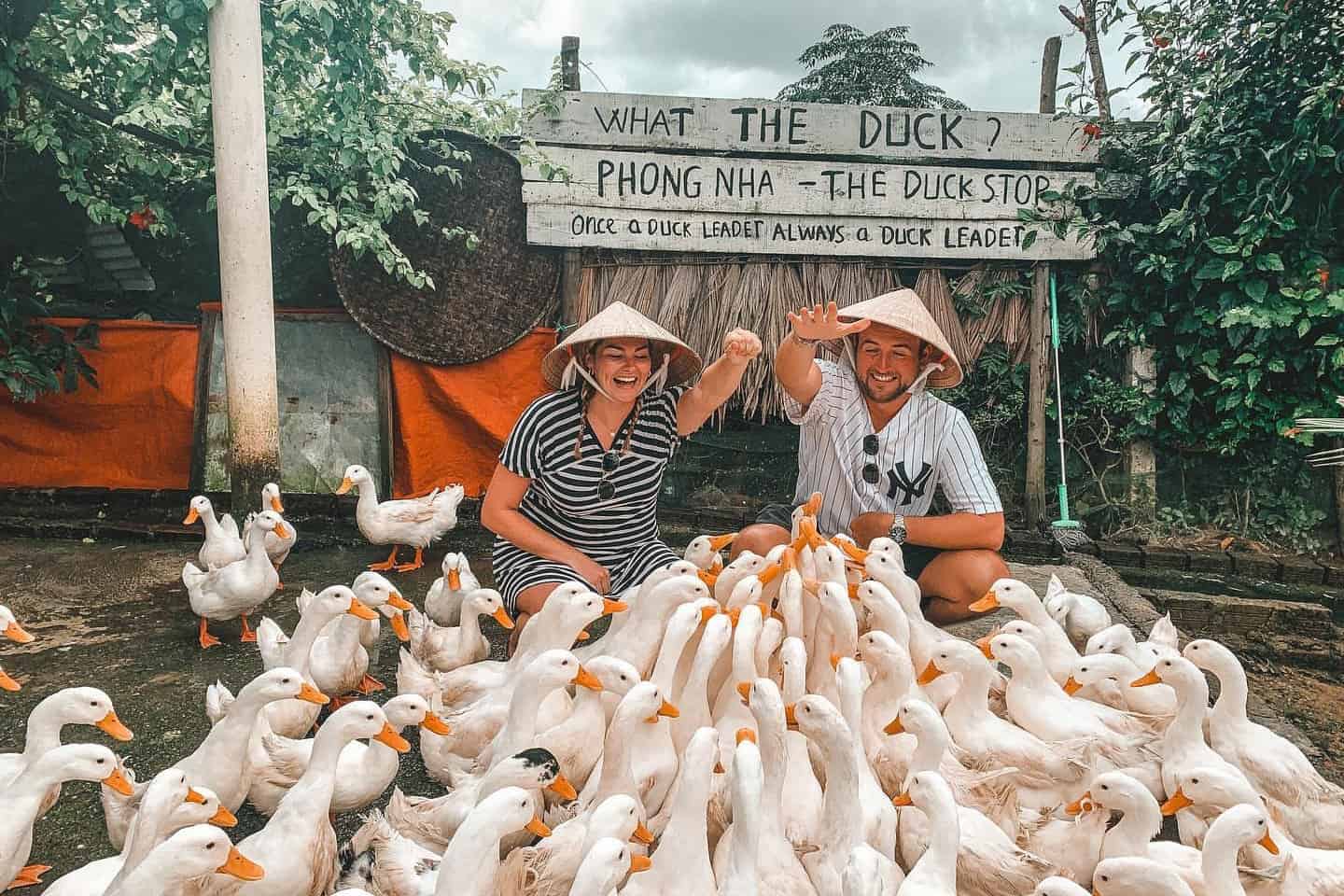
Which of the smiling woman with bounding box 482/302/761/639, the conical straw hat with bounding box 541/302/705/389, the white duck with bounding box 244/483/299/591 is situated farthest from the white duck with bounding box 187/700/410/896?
the white duck with bounding box 244/483/299/591

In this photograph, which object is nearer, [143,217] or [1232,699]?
[1232,699]

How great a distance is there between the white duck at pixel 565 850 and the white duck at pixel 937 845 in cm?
54

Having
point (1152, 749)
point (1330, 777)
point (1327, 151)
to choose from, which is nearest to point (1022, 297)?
point (1327, 151)

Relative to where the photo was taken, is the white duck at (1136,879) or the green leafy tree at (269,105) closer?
the white duck at (1136,879)

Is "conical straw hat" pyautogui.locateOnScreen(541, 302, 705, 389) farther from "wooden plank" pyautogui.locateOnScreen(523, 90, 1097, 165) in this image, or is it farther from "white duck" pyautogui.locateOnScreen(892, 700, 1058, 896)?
"wooden plank" pyautogui.locateOnScreen(523, 90, 1097, 165)

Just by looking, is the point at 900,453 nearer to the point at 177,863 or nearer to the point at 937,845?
Result: the point at 937,845

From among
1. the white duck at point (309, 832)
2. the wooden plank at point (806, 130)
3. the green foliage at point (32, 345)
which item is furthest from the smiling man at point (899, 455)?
the green foliage at point (32, 345)

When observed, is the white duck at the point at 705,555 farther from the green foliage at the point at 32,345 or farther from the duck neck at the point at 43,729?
the green foliage at the point at 32,345

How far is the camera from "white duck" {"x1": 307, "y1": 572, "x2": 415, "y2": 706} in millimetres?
2928

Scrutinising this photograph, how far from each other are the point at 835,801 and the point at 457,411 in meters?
4.14

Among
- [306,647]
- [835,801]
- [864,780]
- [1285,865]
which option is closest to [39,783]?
[306,647]

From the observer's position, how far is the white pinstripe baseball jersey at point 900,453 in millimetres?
3391

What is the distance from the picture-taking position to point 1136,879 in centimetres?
173

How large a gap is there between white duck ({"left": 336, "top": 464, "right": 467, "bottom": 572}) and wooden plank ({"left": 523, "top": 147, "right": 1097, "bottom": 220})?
1843mm
